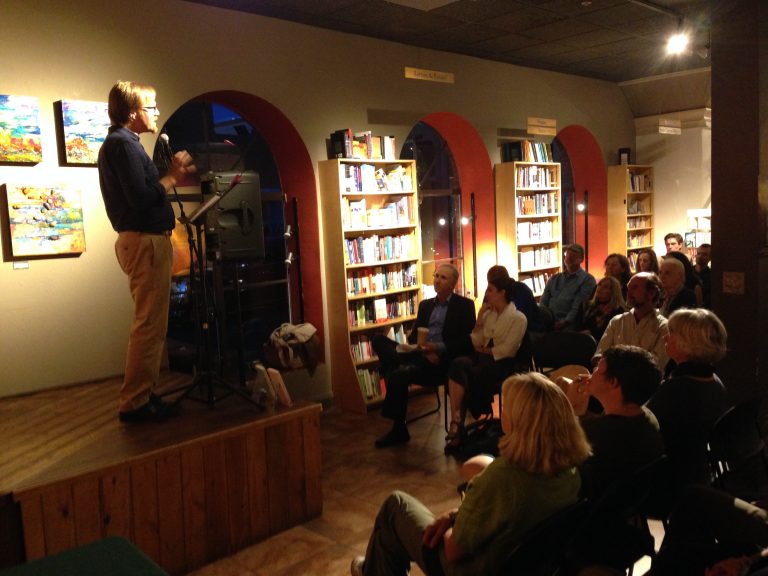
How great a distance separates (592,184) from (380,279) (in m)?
4.93

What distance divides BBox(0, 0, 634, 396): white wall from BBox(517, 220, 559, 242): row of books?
207 centimetres

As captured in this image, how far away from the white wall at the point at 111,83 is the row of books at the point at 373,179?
359 millimetres

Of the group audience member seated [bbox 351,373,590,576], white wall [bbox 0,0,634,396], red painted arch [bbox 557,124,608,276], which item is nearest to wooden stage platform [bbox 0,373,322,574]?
white wall [bbox 0,0,634,396]

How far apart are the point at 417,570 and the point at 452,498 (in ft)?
2.90

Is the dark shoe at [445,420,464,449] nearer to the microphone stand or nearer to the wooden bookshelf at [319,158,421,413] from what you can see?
the wooden bookshelf at [319,158,421,413]

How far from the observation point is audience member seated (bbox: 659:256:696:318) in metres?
4.95

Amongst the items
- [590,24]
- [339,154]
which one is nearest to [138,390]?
[339,154]

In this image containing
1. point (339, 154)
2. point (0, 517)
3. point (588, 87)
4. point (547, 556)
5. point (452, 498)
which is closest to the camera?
point (547, 556)

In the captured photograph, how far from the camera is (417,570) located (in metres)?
3.31

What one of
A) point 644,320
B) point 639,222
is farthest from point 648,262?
point 639,222

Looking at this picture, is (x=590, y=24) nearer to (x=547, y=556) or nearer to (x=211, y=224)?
(x=211, y=224)

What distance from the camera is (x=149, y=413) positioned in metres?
3.71

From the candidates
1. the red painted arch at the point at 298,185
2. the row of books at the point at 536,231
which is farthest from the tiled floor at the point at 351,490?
the row of books at the point at 536,231

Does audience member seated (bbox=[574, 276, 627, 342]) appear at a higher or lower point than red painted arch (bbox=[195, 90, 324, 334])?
lower
